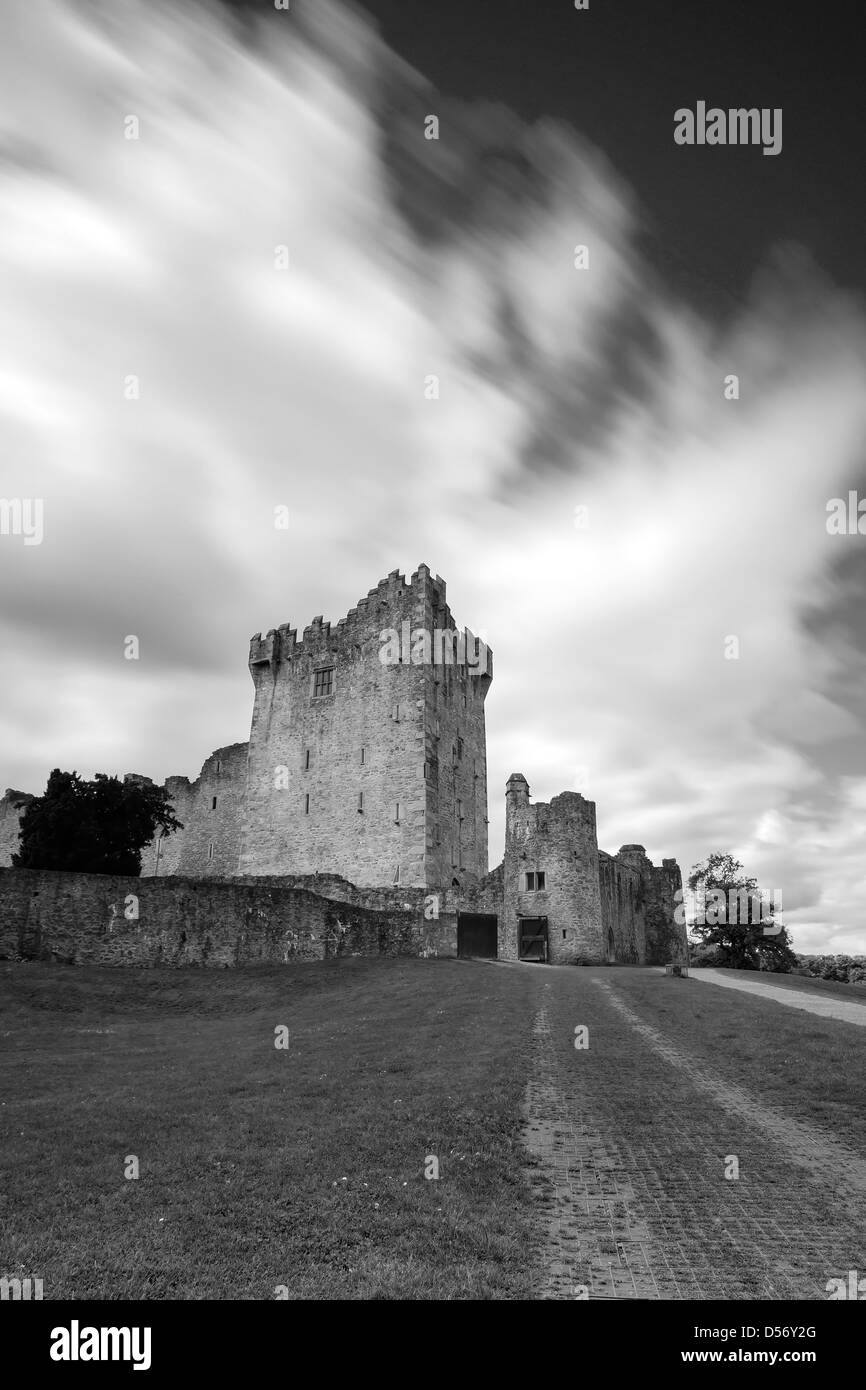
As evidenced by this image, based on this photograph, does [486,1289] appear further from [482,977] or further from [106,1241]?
[482,977]

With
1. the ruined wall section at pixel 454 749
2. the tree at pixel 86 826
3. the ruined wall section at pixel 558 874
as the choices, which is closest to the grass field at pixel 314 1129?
the ruined wall section at pixel 558 874

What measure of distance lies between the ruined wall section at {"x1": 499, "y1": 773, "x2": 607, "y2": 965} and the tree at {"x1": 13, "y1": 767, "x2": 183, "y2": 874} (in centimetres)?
2055

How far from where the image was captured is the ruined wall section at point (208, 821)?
58.9m

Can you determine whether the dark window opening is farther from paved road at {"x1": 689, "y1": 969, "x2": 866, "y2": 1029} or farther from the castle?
paved road at {"x1": 689, "y1": 969, "x2": 866, "y2": 1029}

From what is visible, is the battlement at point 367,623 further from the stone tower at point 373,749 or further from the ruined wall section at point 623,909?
the ruined wall section at point 623,909

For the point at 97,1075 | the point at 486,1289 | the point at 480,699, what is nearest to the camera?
the point at 486,1289

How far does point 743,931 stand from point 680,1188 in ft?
193

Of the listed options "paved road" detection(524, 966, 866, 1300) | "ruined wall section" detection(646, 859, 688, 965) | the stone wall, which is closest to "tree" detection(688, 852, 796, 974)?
"ruined wall section" detection(646, 859, 688, 965)

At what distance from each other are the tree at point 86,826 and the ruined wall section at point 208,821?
453 inches

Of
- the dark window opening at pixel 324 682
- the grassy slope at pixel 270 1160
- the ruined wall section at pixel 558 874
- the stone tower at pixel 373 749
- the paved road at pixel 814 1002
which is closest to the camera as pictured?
the grassy slope at pixel 270 1160

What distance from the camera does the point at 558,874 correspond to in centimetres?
4259
